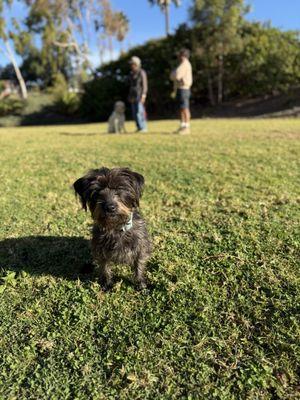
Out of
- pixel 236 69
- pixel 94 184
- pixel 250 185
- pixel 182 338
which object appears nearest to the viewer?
pixel 182 338

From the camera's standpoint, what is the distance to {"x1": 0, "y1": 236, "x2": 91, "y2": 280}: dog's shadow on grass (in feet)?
12.6

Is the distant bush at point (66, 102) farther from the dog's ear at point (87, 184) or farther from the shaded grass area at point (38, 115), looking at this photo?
the dog's ear at point (87, 184)

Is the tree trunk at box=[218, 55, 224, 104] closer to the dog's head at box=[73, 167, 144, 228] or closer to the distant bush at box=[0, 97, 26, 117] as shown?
Result: the distant bush at box=[0, 97, 26, 117]

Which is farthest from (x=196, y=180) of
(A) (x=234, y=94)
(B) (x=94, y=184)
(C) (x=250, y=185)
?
(A) (x=234, y=94)

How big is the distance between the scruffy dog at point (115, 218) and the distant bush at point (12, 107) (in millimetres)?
31019

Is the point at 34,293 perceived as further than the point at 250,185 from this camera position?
No

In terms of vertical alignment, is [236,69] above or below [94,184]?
above

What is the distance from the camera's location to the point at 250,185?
19.6 ft

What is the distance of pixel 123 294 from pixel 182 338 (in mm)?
783

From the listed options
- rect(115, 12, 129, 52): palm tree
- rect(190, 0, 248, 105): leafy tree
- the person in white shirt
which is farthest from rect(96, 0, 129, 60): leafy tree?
the person in white shirt

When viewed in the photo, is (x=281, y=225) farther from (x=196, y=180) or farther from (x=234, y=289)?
(x=196, y=180)

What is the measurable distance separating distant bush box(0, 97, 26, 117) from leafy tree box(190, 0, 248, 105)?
16.2 meters

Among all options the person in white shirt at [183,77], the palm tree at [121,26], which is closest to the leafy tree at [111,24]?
the palm tree at [121,26]

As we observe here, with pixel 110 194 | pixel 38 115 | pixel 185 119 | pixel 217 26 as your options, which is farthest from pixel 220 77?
pixel 110 194
